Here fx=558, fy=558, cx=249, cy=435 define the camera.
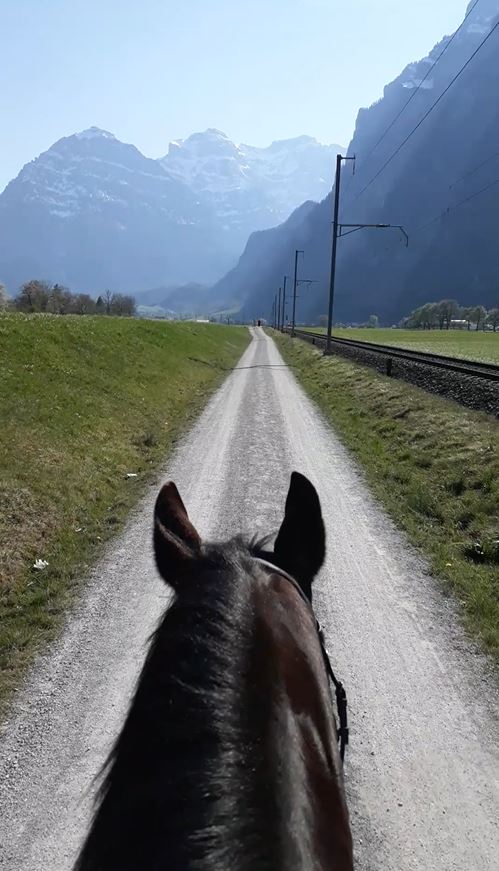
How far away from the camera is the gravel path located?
303 centimetres

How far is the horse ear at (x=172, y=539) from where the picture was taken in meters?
1.94

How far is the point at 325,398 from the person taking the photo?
19672 millimetres

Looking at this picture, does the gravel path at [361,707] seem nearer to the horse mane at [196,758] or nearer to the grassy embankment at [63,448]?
the grassy embankment at [63,448]

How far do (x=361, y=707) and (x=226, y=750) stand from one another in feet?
10.7

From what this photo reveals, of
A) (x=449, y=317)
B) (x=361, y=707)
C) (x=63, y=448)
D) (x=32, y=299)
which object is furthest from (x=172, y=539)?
(x=449, y=317)

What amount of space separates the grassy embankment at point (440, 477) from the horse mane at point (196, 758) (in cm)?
416

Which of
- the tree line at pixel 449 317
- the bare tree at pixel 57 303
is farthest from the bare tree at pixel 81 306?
the tree line at pixel 449 317

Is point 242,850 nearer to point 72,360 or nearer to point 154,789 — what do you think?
point 154,789

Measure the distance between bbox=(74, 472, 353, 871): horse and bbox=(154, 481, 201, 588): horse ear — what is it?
14cm

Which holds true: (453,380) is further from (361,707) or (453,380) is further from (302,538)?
(302,538)

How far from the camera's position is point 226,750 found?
1198mm

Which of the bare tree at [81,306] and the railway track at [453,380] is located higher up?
the bare tree at [81,306]

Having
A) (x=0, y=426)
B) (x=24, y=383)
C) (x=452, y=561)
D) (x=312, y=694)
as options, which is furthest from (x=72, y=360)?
(x=312, y=694)

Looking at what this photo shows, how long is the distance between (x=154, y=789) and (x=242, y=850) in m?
Answer: 0.21
